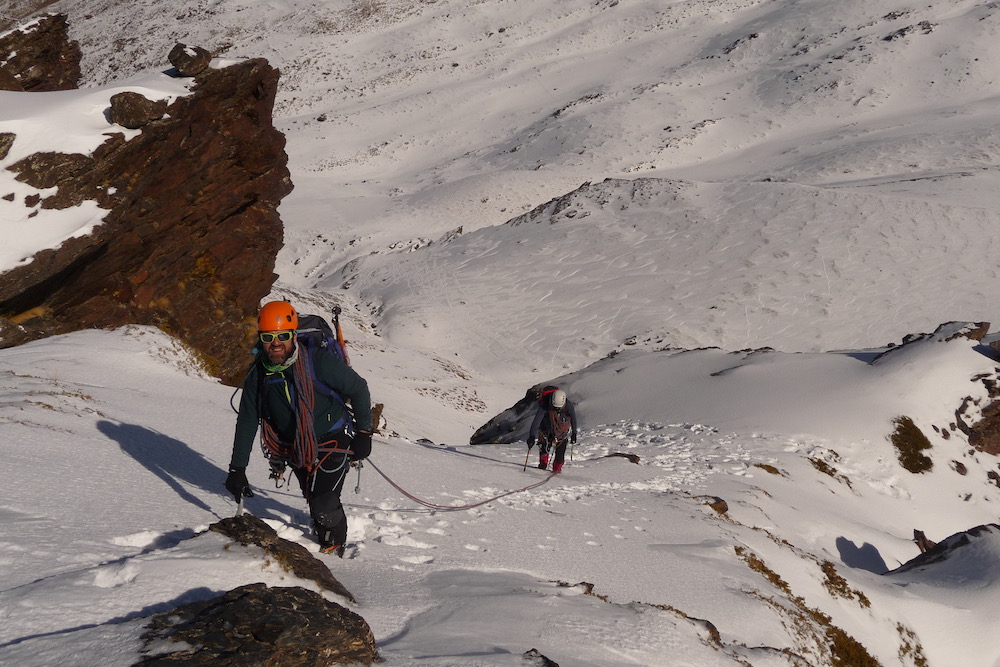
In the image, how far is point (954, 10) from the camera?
60.2 metres

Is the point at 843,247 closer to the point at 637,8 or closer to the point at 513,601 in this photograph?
the point at 513,601

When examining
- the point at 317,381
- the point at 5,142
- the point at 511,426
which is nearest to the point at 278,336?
the point at 317,381

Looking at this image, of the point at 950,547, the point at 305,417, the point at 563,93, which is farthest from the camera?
the point at 563,93

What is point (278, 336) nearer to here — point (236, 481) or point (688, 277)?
point (236, 481)

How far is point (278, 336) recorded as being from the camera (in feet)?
18.4

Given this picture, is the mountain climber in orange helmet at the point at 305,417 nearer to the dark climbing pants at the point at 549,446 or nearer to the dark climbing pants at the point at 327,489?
the dark climbing pants at the point at 327,489

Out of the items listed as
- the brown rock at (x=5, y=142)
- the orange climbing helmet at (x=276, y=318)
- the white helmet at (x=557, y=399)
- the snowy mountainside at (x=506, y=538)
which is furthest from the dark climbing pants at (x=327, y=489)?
the brown rock at (x=5, y=142)

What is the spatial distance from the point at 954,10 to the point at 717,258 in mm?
41653

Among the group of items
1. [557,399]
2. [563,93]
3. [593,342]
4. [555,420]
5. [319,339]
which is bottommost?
[593,342]

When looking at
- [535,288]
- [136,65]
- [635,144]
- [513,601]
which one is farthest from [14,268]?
[136,65]

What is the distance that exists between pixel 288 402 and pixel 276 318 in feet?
2.49

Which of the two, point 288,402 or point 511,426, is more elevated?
point 288,402

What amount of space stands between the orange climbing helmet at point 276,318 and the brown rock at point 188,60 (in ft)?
36.5

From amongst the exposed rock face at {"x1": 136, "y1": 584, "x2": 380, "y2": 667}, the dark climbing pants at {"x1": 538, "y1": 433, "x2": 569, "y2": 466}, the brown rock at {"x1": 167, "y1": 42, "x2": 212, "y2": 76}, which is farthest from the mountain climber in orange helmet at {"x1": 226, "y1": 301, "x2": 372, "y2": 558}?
the brown rock at {"x1": 167, "y1": 42, "x2": 212, "y2": 76}
